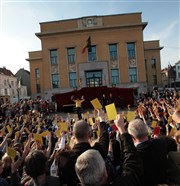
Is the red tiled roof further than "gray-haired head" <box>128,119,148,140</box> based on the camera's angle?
Yes

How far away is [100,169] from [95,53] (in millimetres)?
36303

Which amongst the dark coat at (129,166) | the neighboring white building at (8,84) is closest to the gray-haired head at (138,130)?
the dark coat at (129,166)

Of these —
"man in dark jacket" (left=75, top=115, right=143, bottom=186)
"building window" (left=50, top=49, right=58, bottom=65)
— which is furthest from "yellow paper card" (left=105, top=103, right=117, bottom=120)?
"building window" (left=50, top=49, right=58, bottom=65)

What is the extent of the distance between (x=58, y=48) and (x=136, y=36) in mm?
11938

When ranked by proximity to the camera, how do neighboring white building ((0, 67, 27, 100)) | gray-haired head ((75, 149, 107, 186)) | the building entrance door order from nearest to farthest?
gray-haired head ((75, 149, 107, 186))
the building entrance door
neighboring white building ((0, 67, 27, 100))

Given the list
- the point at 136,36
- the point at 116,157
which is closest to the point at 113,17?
the point at 136,36

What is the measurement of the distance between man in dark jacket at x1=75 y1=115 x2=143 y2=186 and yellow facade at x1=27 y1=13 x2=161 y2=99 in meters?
34.7

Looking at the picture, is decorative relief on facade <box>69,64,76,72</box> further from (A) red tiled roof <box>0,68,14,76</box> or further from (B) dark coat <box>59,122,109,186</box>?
(A) red tiled roof <box>0,68,14,76</box>

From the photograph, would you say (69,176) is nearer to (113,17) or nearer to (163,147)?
(163,147)

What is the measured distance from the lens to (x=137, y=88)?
37.2m

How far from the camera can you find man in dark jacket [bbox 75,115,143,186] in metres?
2.11

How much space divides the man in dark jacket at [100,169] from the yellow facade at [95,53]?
34696mm

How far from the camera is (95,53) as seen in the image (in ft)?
124

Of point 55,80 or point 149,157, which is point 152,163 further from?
point 55,80
